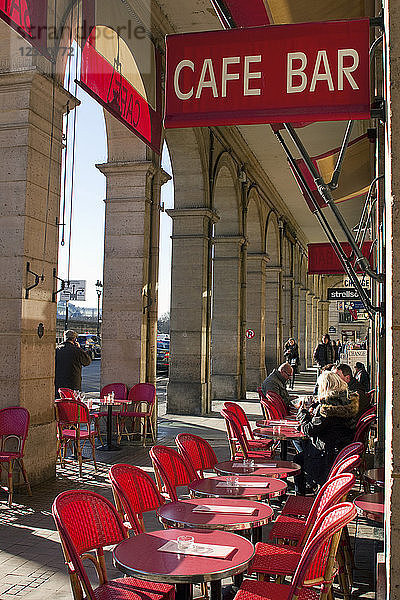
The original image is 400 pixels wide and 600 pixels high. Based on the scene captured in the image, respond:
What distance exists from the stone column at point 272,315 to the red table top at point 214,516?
21.7 metres

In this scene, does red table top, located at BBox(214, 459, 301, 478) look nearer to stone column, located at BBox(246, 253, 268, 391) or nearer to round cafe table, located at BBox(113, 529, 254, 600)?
round cafe table, located at BBox(113, 529, 254, 600)

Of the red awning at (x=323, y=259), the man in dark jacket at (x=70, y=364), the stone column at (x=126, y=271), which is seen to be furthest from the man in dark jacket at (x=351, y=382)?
the red awning at (x=323, y=259)

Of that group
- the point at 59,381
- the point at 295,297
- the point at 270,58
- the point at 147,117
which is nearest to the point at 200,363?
the point at 59,381

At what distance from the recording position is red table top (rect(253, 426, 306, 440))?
23.1ft

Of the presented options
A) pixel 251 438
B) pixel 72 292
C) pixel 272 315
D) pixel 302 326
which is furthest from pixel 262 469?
pixel 302 326

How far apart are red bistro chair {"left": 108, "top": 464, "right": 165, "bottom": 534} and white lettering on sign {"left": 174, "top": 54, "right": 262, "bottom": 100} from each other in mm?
2277

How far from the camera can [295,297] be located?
32.9 meters

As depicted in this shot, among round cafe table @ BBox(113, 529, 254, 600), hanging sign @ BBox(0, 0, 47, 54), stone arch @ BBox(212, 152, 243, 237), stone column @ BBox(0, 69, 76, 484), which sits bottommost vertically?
round cafe table @ BBox(113, 529, 254, 600)

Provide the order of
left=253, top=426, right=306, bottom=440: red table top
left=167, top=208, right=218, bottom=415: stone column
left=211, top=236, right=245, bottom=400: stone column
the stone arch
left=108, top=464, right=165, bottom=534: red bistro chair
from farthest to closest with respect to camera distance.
Result: 1. left=211, top=236, right=245, bottom=400: stone column
2. the stone arch
3. left=167, top=208, right=218, bottom=415: stone column
4. left=253, top=426, right=306, bottom=440: red table top
5. left=108, top=464, right=165, bottom=534: red bistro chair

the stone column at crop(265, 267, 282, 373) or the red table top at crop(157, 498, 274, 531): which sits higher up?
the stone column at crop(265, 267, 282, 373)

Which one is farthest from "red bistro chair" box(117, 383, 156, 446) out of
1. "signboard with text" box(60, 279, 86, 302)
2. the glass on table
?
the glass on table

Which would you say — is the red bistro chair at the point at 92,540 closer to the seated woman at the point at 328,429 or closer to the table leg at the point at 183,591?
the table leg at the point at 183,591

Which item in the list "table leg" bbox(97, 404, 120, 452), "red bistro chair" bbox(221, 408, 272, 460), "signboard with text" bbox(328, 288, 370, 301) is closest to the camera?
"red bistro chair" bbox(221, 408, 272, 460)

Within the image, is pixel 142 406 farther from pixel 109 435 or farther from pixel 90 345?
pixel 90 345
